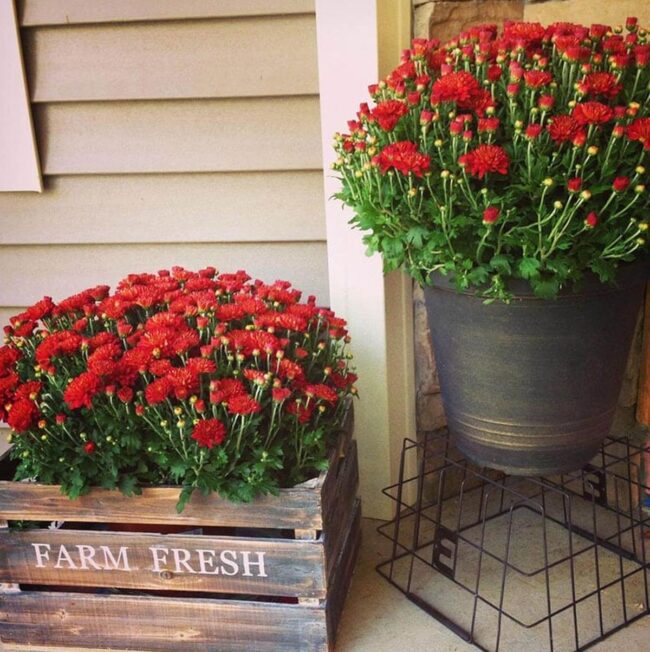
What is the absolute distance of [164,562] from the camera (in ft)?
4.89

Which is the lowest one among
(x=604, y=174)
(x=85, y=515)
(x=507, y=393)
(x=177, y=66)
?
(x=85, y=515)

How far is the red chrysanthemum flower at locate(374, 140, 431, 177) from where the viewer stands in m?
1.24

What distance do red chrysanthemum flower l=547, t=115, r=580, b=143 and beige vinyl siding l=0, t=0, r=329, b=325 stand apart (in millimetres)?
747

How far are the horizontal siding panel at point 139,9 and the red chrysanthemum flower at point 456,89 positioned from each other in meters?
0.63

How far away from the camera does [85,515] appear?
4.86 ft

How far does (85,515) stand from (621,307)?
3.53ft

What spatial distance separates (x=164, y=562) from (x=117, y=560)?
0.09m

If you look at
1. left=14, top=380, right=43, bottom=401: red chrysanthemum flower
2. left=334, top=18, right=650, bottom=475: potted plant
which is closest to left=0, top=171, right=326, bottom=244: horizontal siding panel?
left=334, top=18, right=650, bottom=475: potted plant

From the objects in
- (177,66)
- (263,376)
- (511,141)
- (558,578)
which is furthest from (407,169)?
(558,578)

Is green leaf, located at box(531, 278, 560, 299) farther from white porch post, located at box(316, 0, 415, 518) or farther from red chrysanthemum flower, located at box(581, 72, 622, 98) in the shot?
white porch post, located at box(316, 0, 415, 518)

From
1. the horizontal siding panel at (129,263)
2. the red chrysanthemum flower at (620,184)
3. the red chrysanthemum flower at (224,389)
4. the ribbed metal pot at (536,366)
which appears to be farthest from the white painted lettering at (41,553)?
the red chrysanthemum flower at (620,184)

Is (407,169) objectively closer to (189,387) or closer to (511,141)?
(511,141)

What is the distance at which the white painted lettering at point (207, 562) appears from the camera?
1.47m

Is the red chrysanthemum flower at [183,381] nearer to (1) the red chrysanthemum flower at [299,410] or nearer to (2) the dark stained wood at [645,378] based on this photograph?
(1) the red chrysanthemum flower at [299,410]
